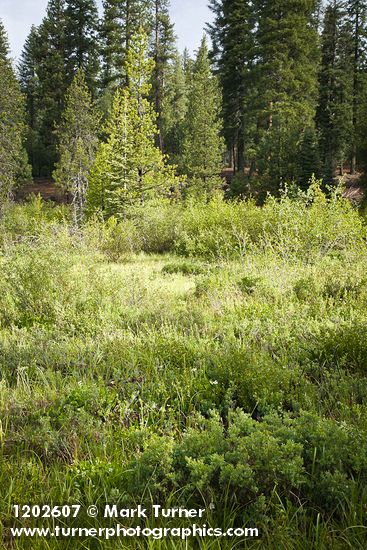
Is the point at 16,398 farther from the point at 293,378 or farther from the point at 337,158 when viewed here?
the point at 337,158

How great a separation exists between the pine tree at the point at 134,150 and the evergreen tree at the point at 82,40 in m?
22.3

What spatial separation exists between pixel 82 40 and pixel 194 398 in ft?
138

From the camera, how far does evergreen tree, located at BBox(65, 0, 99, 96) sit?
36.8 m

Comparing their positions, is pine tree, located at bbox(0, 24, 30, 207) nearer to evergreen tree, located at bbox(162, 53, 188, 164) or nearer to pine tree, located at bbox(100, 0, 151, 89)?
pine tree, located at bbox(100, 0, 151, 89)

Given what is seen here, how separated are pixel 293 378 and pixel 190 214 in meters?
12.6

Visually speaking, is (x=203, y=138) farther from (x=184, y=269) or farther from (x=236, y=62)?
(x=184, y=269)

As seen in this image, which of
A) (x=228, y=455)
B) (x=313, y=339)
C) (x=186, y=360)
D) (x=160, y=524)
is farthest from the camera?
(x=313, y=339)

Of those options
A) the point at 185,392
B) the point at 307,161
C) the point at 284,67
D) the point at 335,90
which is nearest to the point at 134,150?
the point at 307,161

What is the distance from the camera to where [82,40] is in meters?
37.5

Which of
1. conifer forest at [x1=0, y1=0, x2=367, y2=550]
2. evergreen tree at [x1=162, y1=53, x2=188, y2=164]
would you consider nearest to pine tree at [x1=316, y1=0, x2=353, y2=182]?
evergreen tree at [x1=162, y1=53, x2=188, y2=164]

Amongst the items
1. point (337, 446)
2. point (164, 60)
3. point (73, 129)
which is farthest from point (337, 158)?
point (337, 446)

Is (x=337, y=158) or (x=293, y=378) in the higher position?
(x=337, y=158)

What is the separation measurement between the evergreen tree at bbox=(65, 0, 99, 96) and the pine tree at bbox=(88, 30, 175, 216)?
73.1 ft

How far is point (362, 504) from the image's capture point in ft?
6.34
